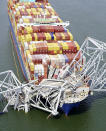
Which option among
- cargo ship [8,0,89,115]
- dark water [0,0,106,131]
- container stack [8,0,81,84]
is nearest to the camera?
dark water [0,0,106,131]

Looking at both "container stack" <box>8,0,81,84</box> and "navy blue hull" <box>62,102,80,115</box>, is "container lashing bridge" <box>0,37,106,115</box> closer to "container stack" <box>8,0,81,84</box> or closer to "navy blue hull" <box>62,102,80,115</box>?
"navy blue hull" <box>62,102,80,115</box>

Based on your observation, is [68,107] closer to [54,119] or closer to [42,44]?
[54,119]

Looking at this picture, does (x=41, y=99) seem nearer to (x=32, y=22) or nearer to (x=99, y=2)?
(x=32, y=22)

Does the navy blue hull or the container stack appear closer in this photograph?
the navy blue hull

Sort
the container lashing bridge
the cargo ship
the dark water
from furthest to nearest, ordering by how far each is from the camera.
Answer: the cargo ship < the dark water < the container lashing bridge

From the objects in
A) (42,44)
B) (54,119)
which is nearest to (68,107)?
(54,119)

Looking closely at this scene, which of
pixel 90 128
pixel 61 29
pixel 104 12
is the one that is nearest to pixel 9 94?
pixel 90 128

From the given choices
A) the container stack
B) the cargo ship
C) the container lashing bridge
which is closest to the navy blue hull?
the cargo ship
